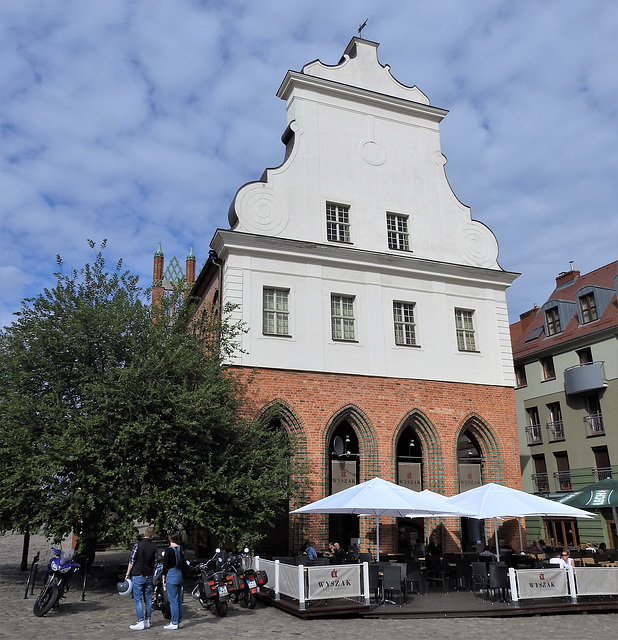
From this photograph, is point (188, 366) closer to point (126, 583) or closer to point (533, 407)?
point (126, 583)

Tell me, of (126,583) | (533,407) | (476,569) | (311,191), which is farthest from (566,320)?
(126,583)

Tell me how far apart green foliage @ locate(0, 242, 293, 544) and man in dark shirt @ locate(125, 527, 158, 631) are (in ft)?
12.6

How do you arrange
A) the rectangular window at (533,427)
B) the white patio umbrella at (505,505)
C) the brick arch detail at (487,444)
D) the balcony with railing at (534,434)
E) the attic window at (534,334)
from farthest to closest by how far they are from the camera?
the attic window at (534,334) → the rectangular window at (533,427) → the balcony with railing at (534,434) → the brick arch detail at (487,444) → the white patio umbrella at (505,505)

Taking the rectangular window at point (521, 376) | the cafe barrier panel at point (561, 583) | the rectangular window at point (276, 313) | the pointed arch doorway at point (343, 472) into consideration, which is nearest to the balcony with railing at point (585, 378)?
the rectangular window at point (521, 376)

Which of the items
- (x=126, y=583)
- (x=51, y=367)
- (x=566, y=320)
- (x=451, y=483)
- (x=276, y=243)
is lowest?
(x=126, y=583)

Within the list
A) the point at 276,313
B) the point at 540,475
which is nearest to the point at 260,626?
the point at 276,313

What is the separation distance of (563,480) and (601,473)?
2.61 meters

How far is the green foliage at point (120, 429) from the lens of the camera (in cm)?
1452

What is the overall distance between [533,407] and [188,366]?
25822 millimetres

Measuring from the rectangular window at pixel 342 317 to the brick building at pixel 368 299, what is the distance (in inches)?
1.9

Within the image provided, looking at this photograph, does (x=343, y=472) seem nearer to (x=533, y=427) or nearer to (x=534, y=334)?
(x=533, y=427)

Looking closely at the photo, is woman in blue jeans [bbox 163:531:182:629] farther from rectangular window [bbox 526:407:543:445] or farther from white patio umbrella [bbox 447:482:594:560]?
rectangular window [bbox 526:407:543:445]

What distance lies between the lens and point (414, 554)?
19094 millimetres

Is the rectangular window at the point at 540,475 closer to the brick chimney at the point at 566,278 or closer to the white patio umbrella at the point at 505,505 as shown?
the brick chimney at the point at 566,278
